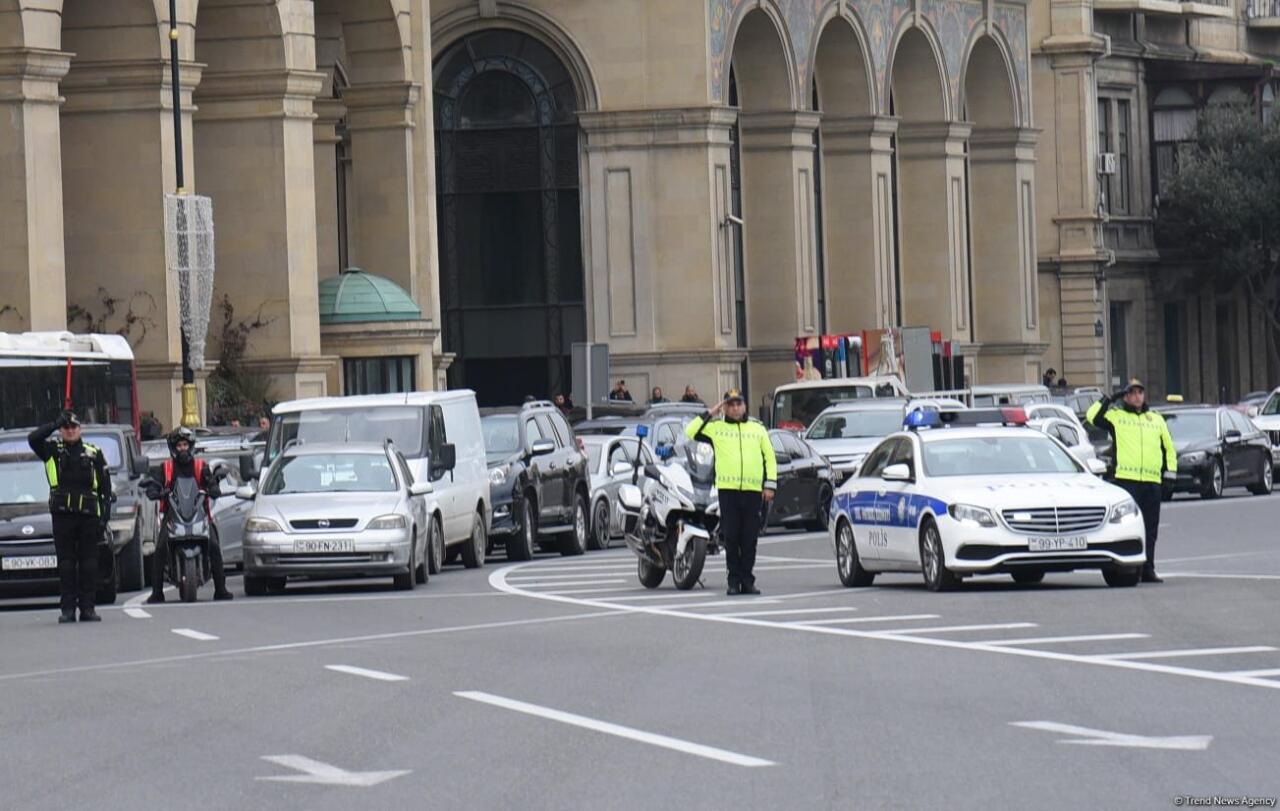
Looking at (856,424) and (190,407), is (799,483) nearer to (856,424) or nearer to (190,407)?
(856,424)

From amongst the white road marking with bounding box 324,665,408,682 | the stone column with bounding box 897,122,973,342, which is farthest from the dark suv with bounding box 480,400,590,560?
the stone column with bounding box 897,122,973,342

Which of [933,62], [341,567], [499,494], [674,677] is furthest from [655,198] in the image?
[674,677]

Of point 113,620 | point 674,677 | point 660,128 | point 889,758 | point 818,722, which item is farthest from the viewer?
point 660,128

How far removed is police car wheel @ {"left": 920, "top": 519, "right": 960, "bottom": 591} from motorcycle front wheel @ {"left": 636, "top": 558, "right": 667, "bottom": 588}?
271cm

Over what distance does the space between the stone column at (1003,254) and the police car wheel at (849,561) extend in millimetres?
53847

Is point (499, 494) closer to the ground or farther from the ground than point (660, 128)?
closer to the ground

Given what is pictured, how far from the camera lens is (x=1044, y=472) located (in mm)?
23922

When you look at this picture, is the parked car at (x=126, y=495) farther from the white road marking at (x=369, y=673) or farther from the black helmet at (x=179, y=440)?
the white road marking at (x=369, y=673)

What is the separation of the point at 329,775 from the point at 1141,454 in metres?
13.6

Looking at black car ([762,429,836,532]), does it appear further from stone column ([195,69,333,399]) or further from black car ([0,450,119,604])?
black car ([0,450,119,604])

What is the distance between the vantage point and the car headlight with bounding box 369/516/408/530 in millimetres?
26500

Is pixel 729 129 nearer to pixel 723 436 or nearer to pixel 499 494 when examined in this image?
pixel 499 494

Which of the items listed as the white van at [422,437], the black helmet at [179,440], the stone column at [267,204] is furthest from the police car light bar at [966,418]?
the stone column at [267,204]

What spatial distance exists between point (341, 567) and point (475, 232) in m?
38.2
